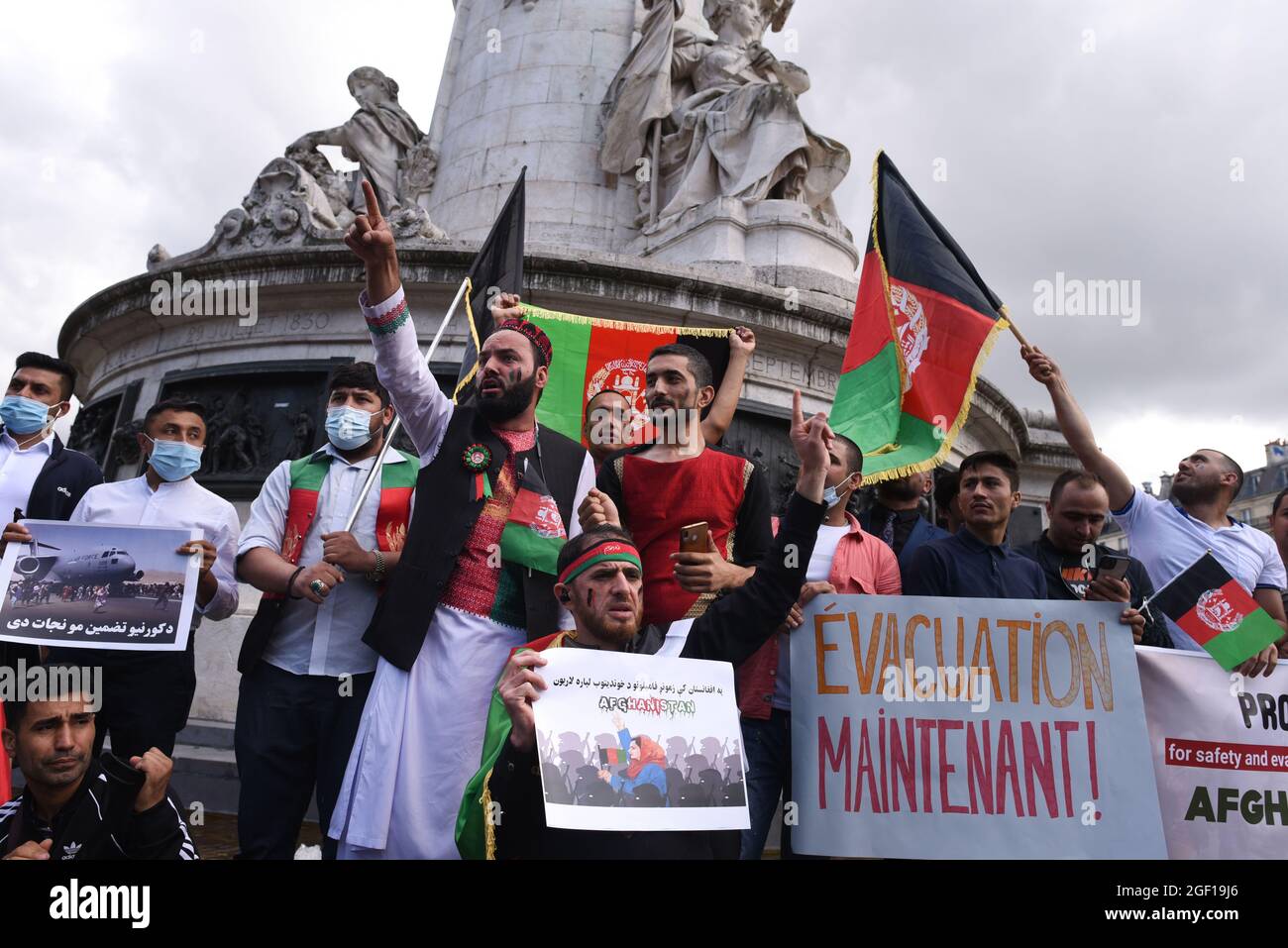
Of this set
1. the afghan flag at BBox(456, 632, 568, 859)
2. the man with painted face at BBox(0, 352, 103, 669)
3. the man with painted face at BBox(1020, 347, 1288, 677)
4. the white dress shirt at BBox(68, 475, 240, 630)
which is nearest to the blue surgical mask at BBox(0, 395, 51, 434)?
the man with painted face at BBox(0, 352, 103, 669)

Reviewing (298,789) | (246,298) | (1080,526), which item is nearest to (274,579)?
(298,789)

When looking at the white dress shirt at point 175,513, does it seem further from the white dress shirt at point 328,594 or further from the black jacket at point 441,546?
the black jacket at point 441,546

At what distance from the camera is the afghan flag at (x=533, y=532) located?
11.9ft

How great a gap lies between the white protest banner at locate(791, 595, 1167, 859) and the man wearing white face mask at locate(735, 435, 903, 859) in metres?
0.10

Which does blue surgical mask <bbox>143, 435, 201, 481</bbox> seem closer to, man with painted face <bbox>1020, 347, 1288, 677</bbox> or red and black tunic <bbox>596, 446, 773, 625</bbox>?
red and black tunic <bbox>596, 446, 773, 625</bbox>

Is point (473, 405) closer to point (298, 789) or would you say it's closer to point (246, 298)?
point (298, 789)

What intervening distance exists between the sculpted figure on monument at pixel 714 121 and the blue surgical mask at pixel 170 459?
8.91 m

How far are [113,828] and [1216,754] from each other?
4.39 m

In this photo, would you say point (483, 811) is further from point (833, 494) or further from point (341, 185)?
point (341, 185)

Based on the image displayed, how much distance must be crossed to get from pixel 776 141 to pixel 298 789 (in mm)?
10626

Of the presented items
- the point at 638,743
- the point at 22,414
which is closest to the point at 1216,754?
the point at 638,743

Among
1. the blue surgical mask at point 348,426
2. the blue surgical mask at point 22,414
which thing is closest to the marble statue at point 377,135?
the blue surgical mask at point 22,414

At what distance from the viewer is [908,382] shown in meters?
5.25
